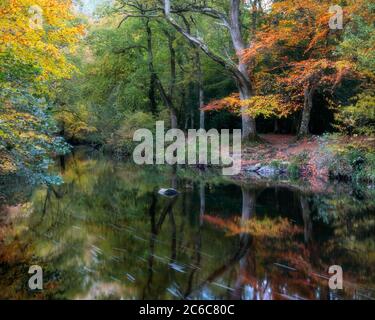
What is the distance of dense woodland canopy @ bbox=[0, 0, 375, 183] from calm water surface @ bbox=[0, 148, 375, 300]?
199 cm

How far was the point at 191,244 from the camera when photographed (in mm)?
7668

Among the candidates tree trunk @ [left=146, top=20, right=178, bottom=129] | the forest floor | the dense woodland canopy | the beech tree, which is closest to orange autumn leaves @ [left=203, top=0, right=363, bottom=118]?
the dense woodland canopy

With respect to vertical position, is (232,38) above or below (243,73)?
above

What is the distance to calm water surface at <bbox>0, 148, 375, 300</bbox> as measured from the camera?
5719mm

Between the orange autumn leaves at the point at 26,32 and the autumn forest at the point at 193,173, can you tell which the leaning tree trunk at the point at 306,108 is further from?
the orange autumn leaves at the point at 26,32

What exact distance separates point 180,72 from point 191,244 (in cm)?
2205

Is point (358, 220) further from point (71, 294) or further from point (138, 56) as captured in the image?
point (138, 56)

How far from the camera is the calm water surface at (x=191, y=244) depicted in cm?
572

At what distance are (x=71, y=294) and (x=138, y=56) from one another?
934 inches

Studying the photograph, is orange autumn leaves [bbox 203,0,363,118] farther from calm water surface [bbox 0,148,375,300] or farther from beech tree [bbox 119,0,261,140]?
calm water surface [bbox 0,148,375,300]

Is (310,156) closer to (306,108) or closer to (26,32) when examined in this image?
(306,108)

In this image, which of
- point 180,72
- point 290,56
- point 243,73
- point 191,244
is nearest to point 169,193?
point 191,244

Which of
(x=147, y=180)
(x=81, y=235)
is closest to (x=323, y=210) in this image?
(x=81, y=235)

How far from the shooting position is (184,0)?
865 inches
